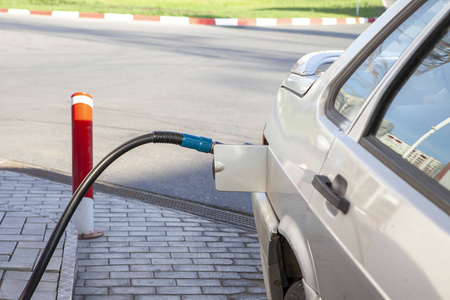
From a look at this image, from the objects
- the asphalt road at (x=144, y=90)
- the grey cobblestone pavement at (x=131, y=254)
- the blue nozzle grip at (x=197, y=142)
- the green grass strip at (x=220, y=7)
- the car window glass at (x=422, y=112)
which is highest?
the car window glass at (x=422, y=112)

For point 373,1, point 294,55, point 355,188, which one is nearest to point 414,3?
point 355,188

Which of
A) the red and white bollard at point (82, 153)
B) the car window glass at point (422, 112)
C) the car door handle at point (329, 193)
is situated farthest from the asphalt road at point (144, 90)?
the car window glass at point (422, 112)

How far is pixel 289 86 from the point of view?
2.82m

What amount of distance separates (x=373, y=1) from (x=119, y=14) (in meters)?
15.2

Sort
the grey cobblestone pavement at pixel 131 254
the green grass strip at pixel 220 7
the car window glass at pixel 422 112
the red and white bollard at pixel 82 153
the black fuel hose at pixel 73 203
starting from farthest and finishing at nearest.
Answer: the green grass strip at pixel 220 7
the red and white bollard at pixel 82 153
the grey cobblestone pavement at pixel 131 254
the black fuel hose at pixel 73 203
the car window glass at pixel 422 112

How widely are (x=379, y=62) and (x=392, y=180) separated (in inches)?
24.7

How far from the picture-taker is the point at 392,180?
1603 millimetres

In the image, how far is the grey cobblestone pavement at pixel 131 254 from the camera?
11.2ft

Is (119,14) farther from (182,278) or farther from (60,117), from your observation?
(182,278)

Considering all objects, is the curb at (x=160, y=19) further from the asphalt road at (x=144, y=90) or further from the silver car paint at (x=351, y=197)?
the silver car paint at (x=351, y=197)

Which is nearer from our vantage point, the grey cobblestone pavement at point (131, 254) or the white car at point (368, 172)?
the white car at point (368, 172)

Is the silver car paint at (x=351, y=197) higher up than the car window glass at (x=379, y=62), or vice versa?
the car window glass at (x=379, y=62)

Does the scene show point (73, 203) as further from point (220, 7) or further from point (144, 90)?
point (220, 7)

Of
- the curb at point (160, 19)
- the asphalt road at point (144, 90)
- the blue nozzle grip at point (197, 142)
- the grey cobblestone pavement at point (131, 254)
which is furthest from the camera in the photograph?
the curb at point (160, 19)
